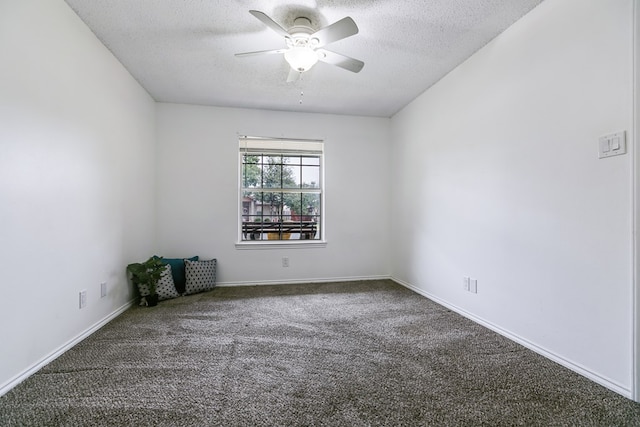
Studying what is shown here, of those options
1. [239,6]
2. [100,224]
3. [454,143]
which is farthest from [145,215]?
[454,143]

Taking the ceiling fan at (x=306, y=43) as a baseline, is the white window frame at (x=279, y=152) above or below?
below

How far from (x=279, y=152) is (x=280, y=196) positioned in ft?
1.99

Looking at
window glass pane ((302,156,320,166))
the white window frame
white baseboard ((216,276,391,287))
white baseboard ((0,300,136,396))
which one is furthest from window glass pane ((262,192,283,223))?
white baseboard ((0,300,136,396))

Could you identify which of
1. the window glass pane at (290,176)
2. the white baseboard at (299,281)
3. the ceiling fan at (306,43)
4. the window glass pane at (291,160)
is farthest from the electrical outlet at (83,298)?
the window glass pane at (291,160)

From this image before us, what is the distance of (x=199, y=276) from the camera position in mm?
3467

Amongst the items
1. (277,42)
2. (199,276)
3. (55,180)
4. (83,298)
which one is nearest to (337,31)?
(277,42)

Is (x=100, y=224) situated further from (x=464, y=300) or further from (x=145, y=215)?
(x=464, y=300)

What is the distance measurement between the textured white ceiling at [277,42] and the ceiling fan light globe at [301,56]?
0.23 meters

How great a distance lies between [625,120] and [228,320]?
9.89 feet

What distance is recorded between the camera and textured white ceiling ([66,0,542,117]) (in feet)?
6.63

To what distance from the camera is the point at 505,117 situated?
2.28 m

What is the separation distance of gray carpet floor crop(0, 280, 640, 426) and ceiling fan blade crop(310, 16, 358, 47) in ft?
6.97

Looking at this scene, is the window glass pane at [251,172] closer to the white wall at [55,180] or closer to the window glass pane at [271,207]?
the window glass pane at [271,207]

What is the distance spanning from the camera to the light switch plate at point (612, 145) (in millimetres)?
1531
